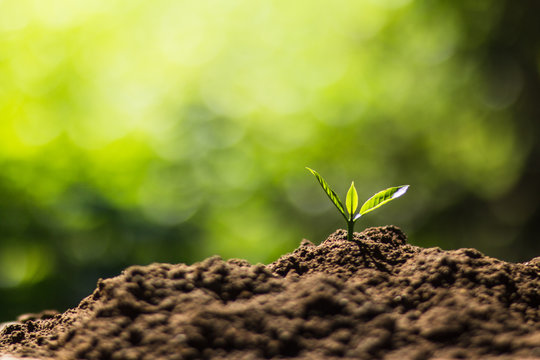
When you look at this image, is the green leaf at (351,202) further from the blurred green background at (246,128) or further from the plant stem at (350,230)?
the blurred green background at (246,128)

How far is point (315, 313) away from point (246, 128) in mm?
4557

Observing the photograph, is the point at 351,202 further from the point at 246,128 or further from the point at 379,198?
the point at 246,128

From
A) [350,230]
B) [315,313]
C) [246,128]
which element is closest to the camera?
[315,313]

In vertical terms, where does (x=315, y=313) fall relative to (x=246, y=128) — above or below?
below

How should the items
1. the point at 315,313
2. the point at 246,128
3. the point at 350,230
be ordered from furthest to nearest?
the point at 246,128 < the point at 350,230 < the point at 315,313

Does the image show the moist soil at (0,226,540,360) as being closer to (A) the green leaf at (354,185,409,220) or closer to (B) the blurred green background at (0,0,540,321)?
(A) the green leaf at (354,185,409,220)

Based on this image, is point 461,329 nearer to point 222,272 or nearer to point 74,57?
point 222,272

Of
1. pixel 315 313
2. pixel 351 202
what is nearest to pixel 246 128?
pixel 351 202

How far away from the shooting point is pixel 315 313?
1.26 m

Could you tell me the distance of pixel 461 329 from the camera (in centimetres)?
121

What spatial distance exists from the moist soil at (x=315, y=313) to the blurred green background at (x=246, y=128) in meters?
3.92

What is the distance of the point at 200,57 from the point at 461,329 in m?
4.97

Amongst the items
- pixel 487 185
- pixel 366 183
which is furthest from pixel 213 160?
pixel 487 185

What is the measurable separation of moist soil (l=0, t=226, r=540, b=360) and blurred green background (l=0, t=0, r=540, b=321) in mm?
3920
